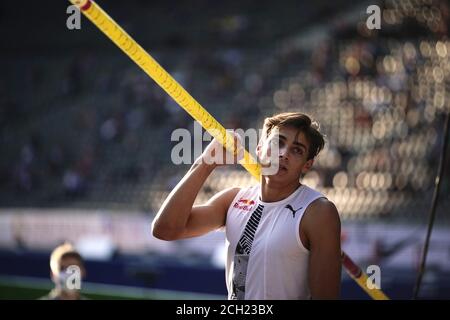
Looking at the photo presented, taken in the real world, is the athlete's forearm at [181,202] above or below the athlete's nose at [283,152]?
below

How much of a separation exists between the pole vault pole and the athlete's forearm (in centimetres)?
17

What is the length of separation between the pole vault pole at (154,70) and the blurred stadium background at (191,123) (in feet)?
25.6

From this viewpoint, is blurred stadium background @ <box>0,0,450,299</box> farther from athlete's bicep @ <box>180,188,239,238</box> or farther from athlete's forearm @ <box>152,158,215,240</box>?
athlete's forearm @ <box>152,158,215,240</box>

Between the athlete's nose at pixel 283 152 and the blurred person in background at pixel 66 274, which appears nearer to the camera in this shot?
the athlete's nose at pixel 283 152

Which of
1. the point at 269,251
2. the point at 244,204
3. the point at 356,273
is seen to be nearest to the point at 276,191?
the point at 244,204

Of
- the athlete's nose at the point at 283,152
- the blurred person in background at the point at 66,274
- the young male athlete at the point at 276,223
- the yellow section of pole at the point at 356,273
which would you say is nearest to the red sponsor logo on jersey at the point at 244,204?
the young male athlete at the point at 276,223

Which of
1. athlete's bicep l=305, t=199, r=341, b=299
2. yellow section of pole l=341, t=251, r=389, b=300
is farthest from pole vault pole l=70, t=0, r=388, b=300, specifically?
yellow section of pole l=341, t=251, r=389, b=300

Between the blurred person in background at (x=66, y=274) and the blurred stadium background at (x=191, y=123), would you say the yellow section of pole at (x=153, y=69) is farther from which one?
the blurred stadium background at (x=191, y=123)

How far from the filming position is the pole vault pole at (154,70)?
10.5 ft

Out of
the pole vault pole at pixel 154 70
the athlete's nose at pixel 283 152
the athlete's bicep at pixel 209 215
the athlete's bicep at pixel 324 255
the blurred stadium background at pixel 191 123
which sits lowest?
the athlete's bicep at pixel 324 255

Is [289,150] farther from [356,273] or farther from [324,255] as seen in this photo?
[356,273]

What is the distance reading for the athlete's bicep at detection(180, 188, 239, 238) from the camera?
3688 millimetres
